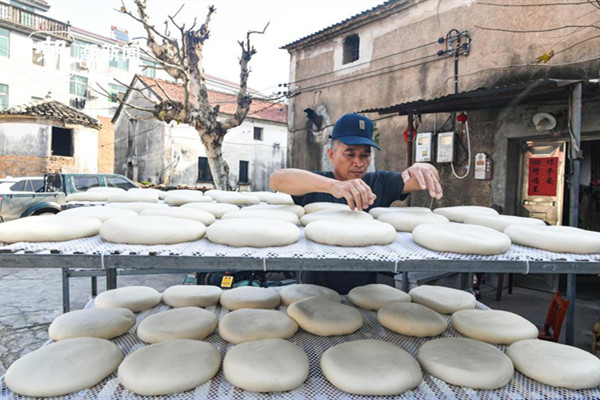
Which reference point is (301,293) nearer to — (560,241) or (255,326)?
(255,326)

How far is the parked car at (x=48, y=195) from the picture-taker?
25.1ft

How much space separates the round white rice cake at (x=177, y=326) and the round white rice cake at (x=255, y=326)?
8 cm

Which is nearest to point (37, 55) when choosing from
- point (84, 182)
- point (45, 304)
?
point (84, 182)

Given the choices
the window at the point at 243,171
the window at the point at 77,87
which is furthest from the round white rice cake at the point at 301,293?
the window at the point at 77,87

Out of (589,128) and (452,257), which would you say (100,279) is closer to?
(452,257)

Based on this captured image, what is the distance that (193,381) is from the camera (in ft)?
4.47

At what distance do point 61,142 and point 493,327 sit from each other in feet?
71.1

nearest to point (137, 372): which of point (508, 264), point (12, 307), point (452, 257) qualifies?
point (452, 257)

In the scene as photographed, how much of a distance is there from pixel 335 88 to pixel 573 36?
5692 millimetres

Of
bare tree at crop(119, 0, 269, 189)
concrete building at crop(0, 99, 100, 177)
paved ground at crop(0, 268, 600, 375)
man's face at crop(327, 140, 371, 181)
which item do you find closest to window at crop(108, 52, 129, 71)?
concrete building at crop(0, 99, 100, 177)

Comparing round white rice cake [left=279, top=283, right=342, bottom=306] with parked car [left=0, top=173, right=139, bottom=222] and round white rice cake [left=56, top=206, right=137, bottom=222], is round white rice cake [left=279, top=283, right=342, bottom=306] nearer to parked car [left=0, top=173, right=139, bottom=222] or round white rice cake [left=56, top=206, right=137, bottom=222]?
round white rice cake [left=56, top=206, right=137, bottom=222]

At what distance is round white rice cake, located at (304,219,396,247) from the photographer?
1.35 metres

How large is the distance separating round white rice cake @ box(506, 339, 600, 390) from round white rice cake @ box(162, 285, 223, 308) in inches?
67.5

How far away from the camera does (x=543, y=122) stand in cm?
516
